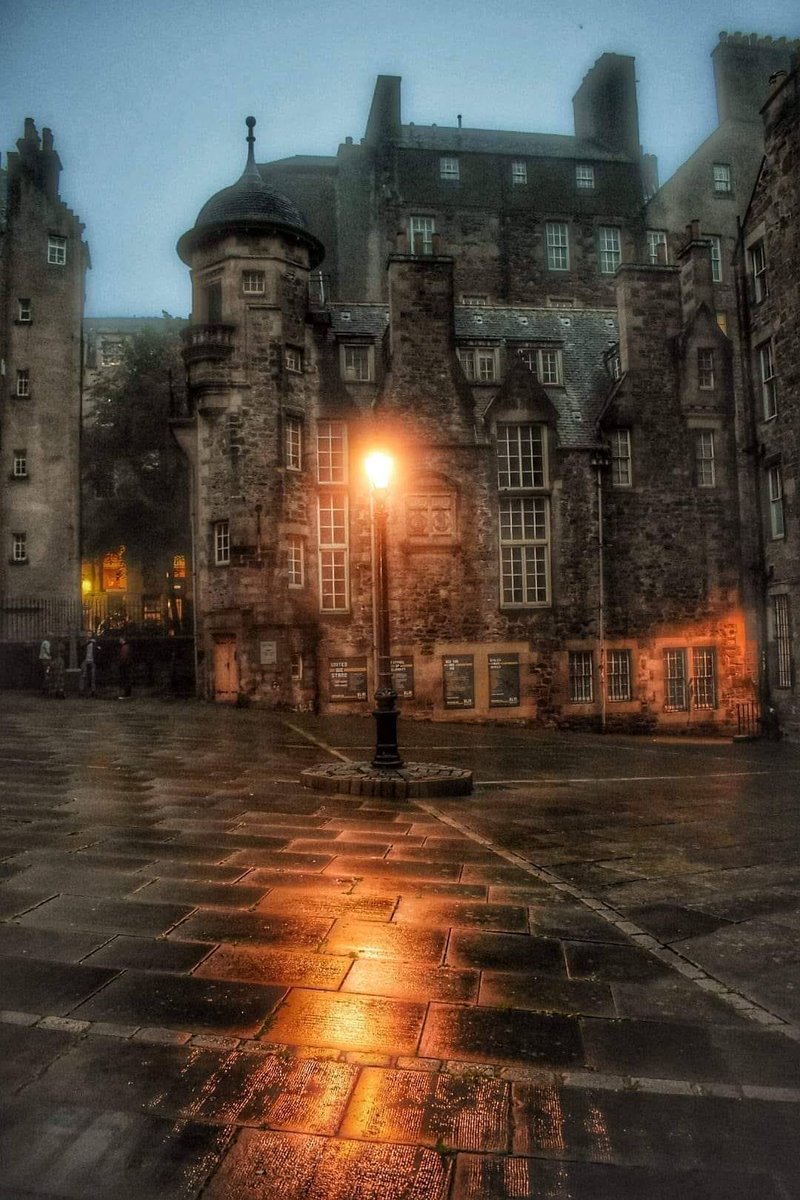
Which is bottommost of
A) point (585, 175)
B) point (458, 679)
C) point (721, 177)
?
point (458, 679)

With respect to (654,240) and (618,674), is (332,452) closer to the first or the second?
(618,674)

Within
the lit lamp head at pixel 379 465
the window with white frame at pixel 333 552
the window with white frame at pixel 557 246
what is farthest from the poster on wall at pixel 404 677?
the window with white frame at pixel 557 246

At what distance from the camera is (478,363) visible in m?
26.1

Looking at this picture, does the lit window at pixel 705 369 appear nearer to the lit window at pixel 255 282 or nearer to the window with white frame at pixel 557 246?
the lit window at pixel 255 282

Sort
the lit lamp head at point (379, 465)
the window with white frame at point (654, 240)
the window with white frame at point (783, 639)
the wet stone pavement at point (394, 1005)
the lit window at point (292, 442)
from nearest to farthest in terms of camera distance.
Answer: the wet stone pavement at point (394, 1005) → the lit lamp head at point (379, 465) → the window with white frame at point (783, 639) → the lit window at point (292, 442) → the window with white frame at point (654, 240)

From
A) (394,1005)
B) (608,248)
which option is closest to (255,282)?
(608,248)

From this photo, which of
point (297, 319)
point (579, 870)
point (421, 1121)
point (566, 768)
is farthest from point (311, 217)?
point (421, 1121)

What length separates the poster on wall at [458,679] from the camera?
25.0m

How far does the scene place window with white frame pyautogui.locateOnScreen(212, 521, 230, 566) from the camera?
24.5 metres

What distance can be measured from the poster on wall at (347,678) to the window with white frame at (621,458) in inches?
382

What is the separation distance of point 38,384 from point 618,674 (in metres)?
26.5

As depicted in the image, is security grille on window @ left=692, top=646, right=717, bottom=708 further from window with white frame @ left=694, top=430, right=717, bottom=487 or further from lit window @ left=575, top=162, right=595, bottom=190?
lit window @ left=575, top=162, right=595, bottom=190

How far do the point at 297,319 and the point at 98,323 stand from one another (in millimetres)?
31088

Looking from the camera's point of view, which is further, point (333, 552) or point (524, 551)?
point (524, 551)
